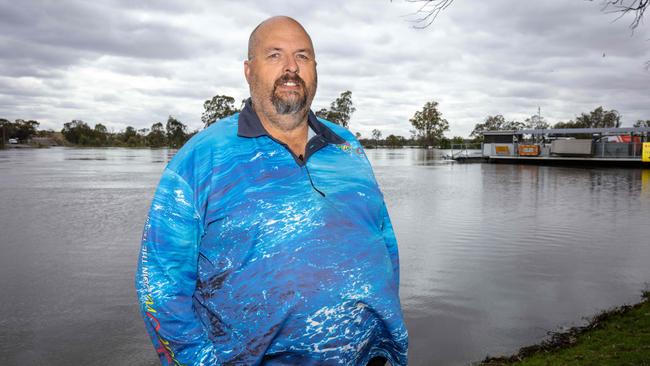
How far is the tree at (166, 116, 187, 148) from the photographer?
521ft

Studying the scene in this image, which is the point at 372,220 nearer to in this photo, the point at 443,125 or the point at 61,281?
the point at 61,281

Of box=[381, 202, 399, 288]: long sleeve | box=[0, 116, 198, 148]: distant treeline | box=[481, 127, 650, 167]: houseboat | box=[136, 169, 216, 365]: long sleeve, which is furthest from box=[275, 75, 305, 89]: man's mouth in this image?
box=[0, 116, 198, 148]: distant treeline

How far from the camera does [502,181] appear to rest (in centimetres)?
3009

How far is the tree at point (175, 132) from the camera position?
159m

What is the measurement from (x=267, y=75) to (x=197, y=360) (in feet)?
3.60

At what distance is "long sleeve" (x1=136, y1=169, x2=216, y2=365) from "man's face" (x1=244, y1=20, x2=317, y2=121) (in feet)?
1.60

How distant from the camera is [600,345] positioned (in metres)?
5.30

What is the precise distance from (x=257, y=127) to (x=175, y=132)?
16589cm

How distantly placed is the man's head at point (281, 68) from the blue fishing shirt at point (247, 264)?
16cm

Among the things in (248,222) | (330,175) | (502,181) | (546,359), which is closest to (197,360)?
(248,222)

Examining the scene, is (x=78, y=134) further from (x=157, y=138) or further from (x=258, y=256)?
(x=258, y=256)

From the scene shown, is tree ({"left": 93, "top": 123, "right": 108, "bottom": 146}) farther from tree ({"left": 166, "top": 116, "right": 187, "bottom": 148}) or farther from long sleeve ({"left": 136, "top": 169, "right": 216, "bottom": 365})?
long sleeve ({"left": 136, "top": 169, "right": 216, "bottom": 365})

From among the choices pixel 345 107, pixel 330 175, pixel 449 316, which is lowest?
pixel 449 316

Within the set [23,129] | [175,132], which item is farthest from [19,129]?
[175,132]
